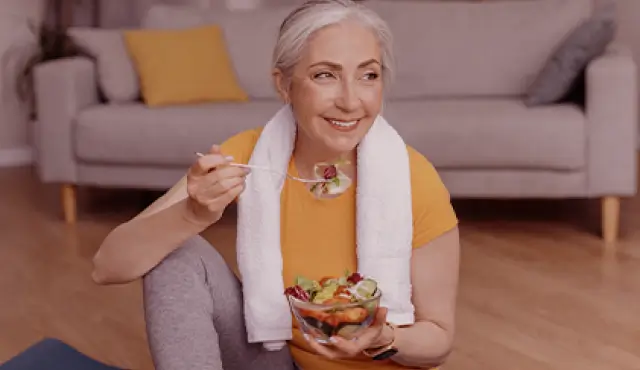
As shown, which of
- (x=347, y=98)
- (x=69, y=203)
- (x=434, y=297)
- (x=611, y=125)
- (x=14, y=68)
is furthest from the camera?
(x=14, y=68)

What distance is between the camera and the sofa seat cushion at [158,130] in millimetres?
3752

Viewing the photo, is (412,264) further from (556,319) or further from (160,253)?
(556,319)

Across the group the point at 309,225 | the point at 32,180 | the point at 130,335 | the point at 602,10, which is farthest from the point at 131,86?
the point at 309,225

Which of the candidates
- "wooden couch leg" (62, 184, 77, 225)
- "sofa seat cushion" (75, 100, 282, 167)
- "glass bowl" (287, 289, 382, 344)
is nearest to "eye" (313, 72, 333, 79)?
"glass bowl" (287, 289, 382, 344)

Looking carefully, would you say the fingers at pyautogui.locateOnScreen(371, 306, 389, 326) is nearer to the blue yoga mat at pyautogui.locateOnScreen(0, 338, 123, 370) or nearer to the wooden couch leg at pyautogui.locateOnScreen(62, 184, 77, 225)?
the blue yoga mat at pyautogui.locateOnScreen(0, 338, 123, 370)

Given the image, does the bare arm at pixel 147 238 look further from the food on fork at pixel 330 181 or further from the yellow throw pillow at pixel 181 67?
the yellow throw pillow at pixel 181 67

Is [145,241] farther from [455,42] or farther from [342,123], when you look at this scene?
[455,42]

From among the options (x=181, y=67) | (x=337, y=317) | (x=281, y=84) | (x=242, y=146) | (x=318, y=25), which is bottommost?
(x=181, y=67)

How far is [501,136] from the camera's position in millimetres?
3510

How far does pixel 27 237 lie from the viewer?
3.84 meters

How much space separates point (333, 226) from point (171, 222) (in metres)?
0.28

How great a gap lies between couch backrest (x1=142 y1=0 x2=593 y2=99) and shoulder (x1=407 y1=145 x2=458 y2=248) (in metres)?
2.51

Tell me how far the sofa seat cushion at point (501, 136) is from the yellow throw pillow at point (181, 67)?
830 millimetres

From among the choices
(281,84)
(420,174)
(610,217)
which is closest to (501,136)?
(610,217)
